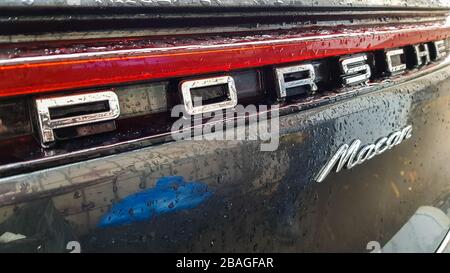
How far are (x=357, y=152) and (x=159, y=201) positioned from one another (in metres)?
0.64

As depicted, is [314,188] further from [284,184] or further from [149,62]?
[149,62]

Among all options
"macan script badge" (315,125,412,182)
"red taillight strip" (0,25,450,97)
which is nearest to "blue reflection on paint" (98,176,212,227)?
"red taillight strip" (0,25,450,97)

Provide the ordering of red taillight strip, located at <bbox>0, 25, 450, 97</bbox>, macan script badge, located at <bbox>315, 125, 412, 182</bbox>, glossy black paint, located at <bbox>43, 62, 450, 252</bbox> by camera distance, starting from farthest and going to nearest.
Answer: macan script badge, located at <bbox>315, 125, 412, 182</bbox>
glossy black paint, located at <bbox>43, 62, 450, 252</bbox>
red taillight strip, located at <bbox>0, 25, 450, 97</bbox>

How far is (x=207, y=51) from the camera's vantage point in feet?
2.72

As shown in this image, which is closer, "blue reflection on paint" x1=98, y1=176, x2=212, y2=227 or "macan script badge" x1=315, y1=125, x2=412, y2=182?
"blue reflection on paint" x1=98, y1=176, x2=212, y2=227

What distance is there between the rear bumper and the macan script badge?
2cm

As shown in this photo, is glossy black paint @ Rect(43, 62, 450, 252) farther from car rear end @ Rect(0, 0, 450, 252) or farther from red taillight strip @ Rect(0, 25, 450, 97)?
red taillight strip @ Rect(0, 25, 450, 97)

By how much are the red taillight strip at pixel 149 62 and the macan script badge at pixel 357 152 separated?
10.5 inches

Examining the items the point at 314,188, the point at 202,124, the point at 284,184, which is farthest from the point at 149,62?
the point at 314,188

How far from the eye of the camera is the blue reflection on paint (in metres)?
0.74

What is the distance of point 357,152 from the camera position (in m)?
1.17

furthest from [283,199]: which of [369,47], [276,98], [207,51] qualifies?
[369,47]

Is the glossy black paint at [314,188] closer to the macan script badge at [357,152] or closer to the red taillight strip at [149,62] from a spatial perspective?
the macan script badge at [357,152]

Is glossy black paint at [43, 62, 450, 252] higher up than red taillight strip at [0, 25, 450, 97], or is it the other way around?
red taillight strip at [0, 25, 450, 97]
